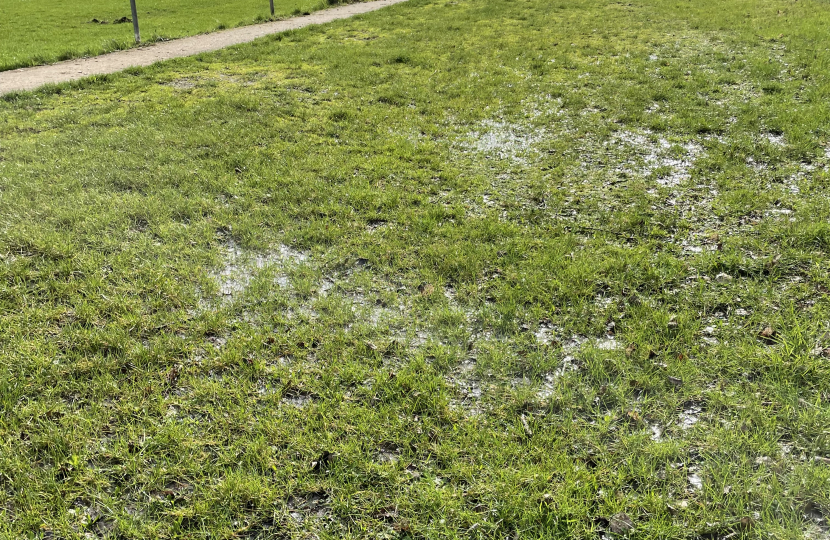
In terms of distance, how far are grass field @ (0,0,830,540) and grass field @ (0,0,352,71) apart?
865 centimetres

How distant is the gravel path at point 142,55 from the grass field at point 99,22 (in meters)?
0.88

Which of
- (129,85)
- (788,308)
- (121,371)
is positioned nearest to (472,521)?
(121,371)

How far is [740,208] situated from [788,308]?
212 centimetres

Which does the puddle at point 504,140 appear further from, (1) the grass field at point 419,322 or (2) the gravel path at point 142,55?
(2) the gravel path at point 142,55

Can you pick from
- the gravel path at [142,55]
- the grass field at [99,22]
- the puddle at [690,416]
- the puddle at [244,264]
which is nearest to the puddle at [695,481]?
the puddle at [690,416]

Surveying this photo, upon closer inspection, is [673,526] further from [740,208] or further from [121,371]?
[740,208]

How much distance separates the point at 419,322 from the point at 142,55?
15955 mm

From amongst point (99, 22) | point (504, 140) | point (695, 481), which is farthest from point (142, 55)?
point (695, 481)

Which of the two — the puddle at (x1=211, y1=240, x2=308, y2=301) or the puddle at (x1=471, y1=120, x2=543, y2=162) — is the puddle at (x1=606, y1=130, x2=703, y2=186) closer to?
the puddle at (x1=471, y1=120, x2=543, y2=162)

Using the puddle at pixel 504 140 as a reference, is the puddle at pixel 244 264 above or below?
below

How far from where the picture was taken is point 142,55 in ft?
51.3

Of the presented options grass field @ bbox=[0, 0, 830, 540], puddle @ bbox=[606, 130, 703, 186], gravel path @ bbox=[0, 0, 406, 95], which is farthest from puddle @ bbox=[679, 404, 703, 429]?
gravel path @ bbox=[0, 0, 406, 95]

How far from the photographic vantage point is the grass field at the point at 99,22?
16297mm

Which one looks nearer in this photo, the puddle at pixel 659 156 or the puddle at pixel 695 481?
the puddle at pixel 695 481
